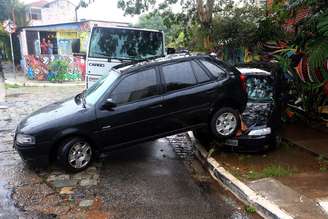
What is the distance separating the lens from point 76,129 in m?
6.59

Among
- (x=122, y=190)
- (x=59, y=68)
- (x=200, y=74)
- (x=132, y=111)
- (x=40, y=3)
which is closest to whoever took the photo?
(x=122, y=190)

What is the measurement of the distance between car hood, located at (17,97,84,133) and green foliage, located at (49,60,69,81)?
17.2m

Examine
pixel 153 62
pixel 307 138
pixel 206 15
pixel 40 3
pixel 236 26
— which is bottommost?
pixel 307 138

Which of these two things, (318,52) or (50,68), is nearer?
(318,52)

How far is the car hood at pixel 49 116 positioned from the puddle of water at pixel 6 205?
3.22 feet

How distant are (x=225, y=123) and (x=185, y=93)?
1027 mm

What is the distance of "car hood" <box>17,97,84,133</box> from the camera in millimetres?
6539

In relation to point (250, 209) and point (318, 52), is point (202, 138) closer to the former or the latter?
point (250, 209)

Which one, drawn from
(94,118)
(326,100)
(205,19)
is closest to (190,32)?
(205,19)

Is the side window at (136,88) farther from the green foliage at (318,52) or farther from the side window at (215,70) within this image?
the green foliage at (318,52)

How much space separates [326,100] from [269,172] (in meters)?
4.44

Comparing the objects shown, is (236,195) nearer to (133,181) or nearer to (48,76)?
(133,181)

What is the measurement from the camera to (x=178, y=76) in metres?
7.36

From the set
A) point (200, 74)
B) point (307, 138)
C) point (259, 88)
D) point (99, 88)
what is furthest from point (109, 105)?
point (307, 138)
